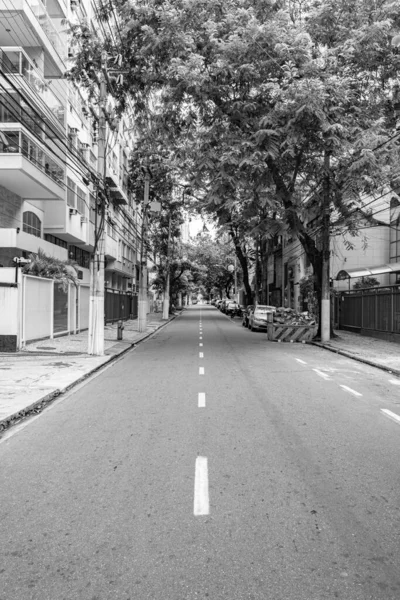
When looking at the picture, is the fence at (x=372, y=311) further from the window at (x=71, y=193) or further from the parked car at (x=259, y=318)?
the window at (x=71, y=193)

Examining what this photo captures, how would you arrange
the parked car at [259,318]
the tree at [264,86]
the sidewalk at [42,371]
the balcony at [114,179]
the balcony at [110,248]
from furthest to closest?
the balcony at [114,179] < the balcony at [110,248] < the parked car at [259,318] < the tree at [264,86] < the sidewalk at [42,371]

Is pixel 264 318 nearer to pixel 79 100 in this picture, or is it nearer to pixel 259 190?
pixel 259 190

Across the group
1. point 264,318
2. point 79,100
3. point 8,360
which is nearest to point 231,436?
point 8,360

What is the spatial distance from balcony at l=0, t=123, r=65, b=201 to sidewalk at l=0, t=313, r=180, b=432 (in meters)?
6.23

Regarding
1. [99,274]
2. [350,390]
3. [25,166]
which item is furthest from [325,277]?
[25,166]

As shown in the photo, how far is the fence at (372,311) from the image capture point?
19.9 meters

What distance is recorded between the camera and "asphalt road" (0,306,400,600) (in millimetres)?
2922

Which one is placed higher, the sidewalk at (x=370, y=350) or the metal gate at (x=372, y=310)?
the metal gate at (x=372, y=310)

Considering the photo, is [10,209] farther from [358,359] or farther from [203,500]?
[203,500]

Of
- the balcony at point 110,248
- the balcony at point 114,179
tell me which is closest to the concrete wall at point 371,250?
the balcony at point 110,248

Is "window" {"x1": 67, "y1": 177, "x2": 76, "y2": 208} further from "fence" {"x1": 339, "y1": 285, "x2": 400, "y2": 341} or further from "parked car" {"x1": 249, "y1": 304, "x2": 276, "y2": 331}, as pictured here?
"fence" {"x1": 339, "y1": 285, "x2": 400, "y2": 341}

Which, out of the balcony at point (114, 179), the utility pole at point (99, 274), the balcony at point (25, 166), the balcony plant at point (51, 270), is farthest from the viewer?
the balcony at point (114, 179)

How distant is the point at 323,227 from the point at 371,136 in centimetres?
563

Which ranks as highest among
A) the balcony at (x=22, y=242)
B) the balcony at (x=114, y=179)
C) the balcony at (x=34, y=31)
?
the balcony at (x=34, y=31)
